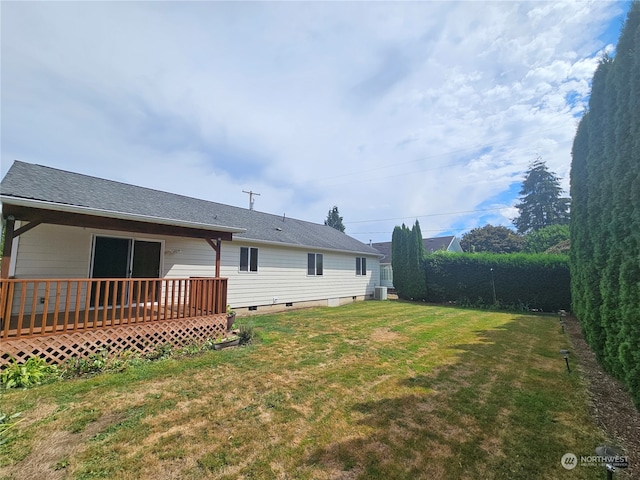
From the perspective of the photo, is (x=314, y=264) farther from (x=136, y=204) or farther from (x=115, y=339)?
(x=115, y=339)

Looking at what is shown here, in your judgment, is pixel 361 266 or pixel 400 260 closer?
pixel 361 266

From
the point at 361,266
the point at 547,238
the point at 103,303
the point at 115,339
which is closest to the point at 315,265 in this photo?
the point at 361,266

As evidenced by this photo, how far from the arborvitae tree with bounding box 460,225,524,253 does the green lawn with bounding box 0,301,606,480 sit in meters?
35.8

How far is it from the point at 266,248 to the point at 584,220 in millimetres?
9618

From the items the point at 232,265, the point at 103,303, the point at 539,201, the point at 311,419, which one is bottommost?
the point at 311,419

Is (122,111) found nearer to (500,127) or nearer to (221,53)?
(221,53)

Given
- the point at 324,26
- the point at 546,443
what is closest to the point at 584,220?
the point at 546,443

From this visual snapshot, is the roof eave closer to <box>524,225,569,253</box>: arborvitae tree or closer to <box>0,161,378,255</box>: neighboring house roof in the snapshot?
<box>0,161,378,255</box>: neighboring house roof

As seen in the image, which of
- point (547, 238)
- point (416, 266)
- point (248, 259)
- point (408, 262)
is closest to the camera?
point (248, 259)

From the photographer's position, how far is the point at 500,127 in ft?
37.9

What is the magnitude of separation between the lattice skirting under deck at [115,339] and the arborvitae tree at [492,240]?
36941 millimetres

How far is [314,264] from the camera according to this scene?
44.8 feet

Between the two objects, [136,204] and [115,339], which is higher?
[136,204]

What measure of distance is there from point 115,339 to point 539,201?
49.7 m
